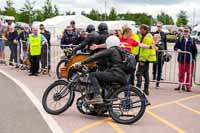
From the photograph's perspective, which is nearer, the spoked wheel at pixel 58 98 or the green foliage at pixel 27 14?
the spoked wheel at pixel 58 98

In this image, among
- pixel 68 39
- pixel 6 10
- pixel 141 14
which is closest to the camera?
pixel 68 39

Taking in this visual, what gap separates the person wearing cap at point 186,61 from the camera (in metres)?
13.5

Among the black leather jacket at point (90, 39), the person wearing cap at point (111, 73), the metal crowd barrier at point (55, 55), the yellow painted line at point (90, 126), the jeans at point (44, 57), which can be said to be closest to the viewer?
the yellow painted line at point (90, 126)

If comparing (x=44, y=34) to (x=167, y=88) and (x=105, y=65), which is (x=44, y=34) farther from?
(x=105, y=65)

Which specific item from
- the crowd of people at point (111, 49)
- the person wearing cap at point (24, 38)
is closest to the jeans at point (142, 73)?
the crowd of people at point (111, 49)

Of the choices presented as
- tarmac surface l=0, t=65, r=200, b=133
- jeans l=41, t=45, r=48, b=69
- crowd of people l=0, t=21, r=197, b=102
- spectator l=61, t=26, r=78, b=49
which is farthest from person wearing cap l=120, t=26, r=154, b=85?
jeans l=41, t=45, r=48, b=69

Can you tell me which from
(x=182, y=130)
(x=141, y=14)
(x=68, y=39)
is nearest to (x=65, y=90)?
(x=182, y=130)

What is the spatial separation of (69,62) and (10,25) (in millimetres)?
6970

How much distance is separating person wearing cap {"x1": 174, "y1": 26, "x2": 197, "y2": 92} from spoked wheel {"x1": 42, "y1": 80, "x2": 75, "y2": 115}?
5.07 metres

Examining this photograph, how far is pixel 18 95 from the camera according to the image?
11.9 meters

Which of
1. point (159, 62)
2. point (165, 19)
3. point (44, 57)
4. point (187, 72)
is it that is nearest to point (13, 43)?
point (44, 57)

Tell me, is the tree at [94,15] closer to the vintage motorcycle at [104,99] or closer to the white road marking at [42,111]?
the white road marking at [42,111]

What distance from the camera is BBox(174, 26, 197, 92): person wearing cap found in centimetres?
1345

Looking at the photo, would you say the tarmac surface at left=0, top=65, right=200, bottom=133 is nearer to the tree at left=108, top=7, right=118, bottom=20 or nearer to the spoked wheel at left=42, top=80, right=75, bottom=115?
the spoked wheel at left=42, top=80, right=75, bottom=115
